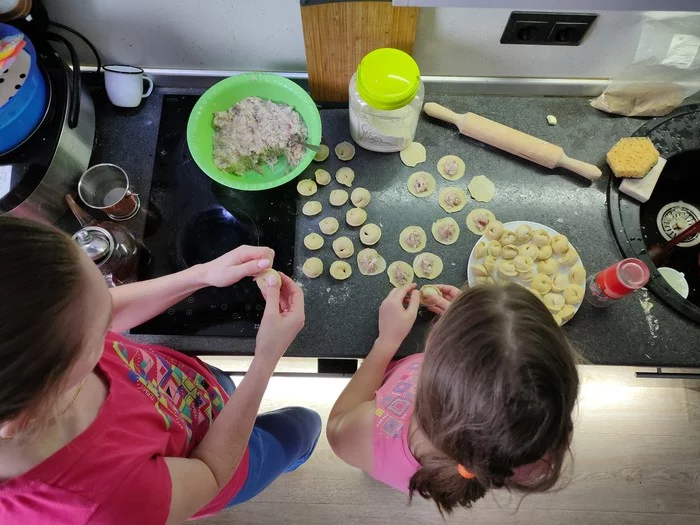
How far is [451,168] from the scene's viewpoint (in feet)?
3.34

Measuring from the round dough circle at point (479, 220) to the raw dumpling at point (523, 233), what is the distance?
0.06 m

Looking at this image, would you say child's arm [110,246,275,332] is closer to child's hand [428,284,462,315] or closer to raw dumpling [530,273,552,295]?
child's hand [428,284,462,315]

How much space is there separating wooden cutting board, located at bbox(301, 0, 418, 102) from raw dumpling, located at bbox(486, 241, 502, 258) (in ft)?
1.36

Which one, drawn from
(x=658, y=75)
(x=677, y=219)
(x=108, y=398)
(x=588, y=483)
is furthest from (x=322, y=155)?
(x=588, y=483)

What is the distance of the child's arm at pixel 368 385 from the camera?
0.88 m

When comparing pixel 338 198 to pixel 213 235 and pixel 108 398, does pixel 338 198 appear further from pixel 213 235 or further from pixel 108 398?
A: pixel 108 398

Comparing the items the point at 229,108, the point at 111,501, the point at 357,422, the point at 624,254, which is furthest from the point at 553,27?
the point at 111,501

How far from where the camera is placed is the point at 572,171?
1010 millimetres

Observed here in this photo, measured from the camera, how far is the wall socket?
92cm

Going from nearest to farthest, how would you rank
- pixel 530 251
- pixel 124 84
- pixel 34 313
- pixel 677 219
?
pixel 34 313, pixel 530 251, pixel 124 84, pixel 677 219

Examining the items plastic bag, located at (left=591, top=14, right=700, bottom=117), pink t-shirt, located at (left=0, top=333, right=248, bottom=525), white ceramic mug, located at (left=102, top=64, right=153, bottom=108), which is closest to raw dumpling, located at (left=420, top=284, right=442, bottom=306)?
pink t-shirt, located at (left=0, top=333, right=248, bottom=525)

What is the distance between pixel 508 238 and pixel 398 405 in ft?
1.22

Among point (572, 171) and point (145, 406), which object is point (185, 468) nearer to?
point (145, 406)

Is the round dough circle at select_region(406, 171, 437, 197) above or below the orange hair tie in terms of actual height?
above
